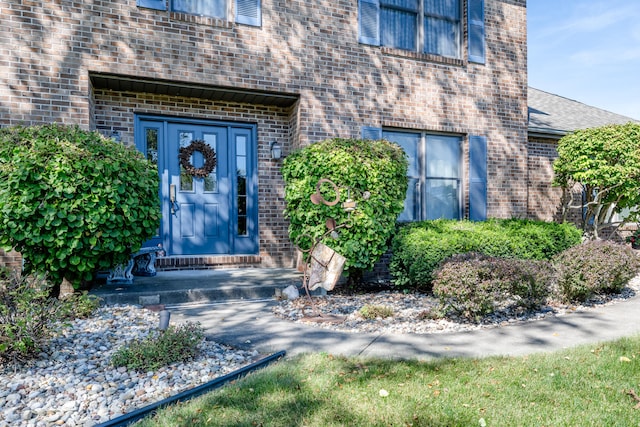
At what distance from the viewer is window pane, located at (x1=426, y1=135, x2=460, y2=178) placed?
817cm

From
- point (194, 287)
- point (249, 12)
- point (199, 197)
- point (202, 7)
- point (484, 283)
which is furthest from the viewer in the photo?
point (199, 197)

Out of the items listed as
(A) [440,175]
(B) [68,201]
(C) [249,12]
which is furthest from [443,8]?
(B) [68,201]

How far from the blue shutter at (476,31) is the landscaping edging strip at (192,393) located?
7.03 m

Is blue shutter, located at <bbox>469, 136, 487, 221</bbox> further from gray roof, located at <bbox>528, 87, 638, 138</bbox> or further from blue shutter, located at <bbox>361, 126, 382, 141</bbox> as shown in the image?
blue shutter, located at <bbox>361, 126, 382, 141</bbox>

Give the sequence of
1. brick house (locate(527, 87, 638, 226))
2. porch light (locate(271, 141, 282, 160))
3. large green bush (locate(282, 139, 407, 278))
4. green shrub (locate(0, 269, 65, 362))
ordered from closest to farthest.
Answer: green shrub (locate(0, 269, 65, 362))
large green bush (locate(282, 139, 407, 278))
porch light (locate(271, 141, 282, 160))
brick house (locate(527, 87, 638, 226))

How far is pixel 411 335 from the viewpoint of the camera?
396 cm

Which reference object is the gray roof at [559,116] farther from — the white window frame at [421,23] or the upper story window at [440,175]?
the white window frame at [421,23]

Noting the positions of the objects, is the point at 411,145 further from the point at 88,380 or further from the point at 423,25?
the point at 88,380

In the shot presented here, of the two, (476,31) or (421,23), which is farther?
(476,31)

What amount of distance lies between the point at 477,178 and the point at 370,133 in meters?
2.28

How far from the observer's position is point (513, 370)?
3.01 metres

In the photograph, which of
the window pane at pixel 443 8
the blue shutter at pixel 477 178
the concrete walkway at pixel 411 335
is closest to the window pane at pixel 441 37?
the window pane at pixel 443 8

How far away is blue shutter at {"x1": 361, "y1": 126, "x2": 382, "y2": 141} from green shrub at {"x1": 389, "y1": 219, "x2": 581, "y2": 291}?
1732 millimetres

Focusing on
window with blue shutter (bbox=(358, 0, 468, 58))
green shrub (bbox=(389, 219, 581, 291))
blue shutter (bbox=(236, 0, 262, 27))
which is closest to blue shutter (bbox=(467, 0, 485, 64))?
window with blue shutter (bbox=(358, 0, 468, 58))
